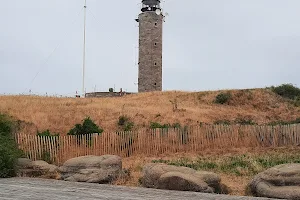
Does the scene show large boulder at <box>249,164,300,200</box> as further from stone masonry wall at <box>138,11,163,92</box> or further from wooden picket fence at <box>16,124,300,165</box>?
stone masonry wall at <box>138,11,163,92</box>

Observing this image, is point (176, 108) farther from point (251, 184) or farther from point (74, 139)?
point (251, 184)

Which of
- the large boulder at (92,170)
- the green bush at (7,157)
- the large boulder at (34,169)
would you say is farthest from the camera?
the large boulder at (34,169)

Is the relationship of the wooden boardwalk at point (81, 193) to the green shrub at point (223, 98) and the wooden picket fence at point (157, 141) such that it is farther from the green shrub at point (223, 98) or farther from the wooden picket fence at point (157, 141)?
the green shrub at point (223, 98)

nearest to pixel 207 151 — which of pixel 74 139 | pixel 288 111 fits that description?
pixel 74 139

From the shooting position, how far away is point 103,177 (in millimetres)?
11844

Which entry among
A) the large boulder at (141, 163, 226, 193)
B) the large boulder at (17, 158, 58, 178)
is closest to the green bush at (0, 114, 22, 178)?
the large boulder at (17, 158, 58, 178)

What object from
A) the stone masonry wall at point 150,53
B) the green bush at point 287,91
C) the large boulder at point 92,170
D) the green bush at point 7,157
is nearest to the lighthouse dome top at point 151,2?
the stone masonry wall at point 150,53

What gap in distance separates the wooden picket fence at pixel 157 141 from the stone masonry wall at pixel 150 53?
993 inches

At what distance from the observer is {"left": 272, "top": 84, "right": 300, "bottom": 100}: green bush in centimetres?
3922

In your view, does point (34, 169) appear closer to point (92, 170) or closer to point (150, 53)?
point (92, 170)

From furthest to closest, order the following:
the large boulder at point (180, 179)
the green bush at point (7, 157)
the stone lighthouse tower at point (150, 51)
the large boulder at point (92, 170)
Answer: the stone lighthouse tower at point (150, 51)
the green bush at point (7, 157)
the large boulder at point (92, 170)
the large boulder at point (180, 179)

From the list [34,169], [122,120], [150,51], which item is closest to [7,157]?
[34,169]

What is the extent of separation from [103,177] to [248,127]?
10020 millimetres

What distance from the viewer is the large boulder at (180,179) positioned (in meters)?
9.86
